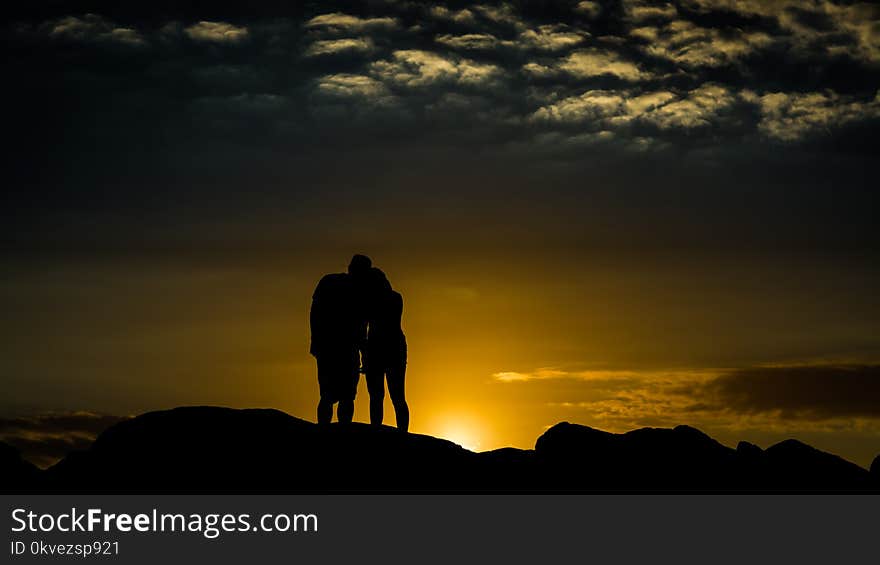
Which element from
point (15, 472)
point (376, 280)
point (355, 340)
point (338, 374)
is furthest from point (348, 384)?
point (15, 472)

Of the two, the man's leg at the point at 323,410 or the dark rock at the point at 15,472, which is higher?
the man's leg at the point at 323,410

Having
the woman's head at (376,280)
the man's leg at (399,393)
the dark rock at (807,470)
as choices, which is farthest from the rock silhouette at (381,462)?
the woman's head at (376,280)

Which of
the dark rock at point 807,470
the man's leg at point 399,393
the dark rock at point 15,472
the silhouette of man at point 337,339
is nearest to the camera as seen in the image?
the dark rock at point 15,472

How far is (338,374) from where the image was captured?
3312 centimetres

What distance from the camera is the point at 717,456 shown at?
3334 centimetres

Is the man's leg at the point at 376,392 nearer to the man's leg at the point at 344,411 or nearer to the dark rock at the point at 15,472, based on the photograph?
the man's leg at the point at 344,411

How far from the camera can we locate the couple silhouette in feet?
107

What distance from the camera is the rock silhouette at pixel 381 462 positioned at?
29.8m

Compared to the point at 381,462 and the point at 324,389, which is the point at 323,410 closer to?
the point at 324,389

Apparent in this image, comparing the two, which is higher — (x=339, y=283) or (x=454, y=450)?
(x=339, y=283)
